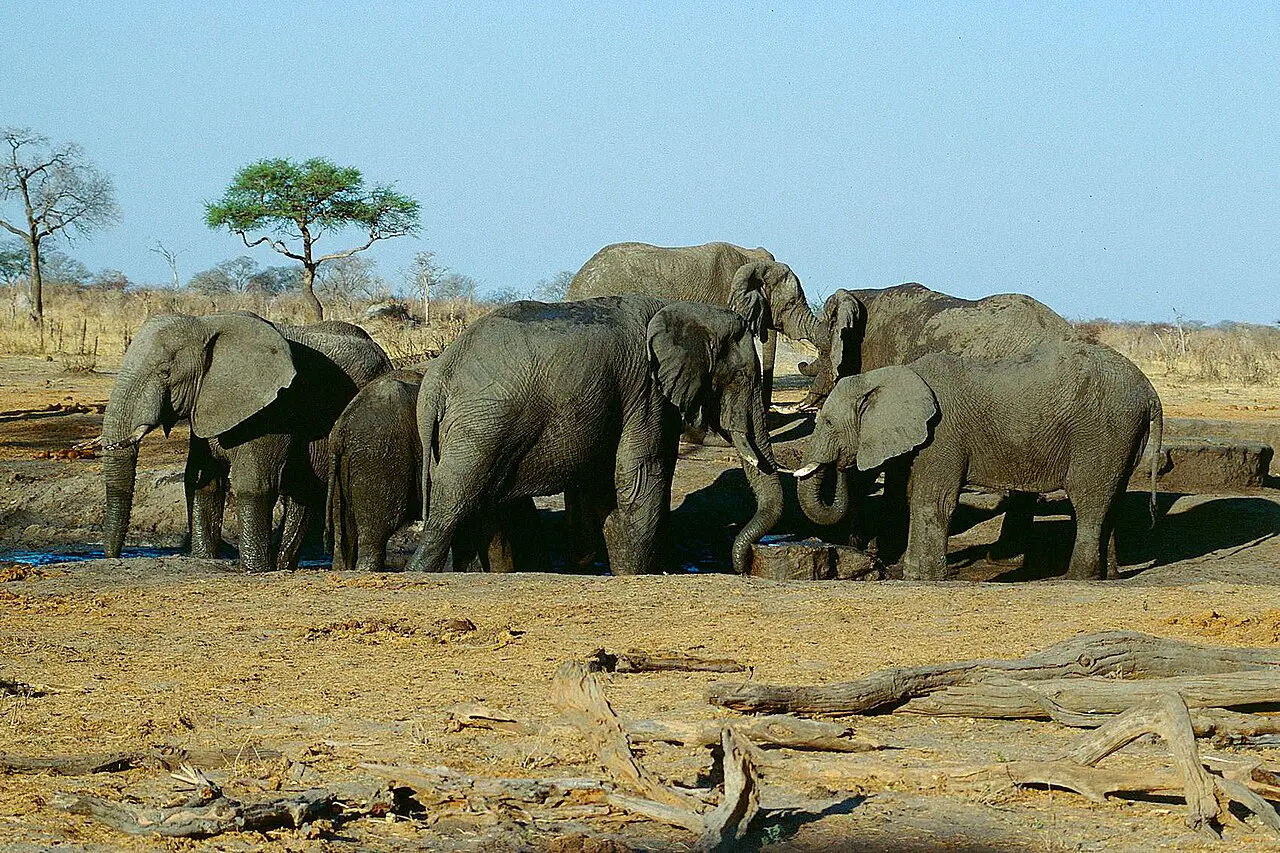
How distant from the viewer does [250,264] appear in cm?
8188

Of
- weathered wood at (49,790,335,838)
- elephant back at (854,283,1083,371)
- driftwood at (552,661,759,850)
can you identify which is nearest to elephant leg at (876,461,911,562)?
elephant back at (854,283,1083,371)

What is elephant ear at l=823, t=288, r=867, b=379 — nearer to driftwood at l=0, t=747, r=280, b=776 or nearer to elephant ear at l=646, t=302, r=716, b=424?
elephant ear at l=646, t=302, r=716, b=424

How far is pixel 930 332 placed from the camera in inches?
513

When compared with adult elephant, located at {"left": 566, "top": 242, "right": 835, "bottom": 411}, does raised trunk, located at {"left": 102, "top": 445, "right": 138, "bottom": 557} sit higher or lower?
lower

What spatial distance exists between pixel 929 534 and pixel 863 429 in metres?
0.87

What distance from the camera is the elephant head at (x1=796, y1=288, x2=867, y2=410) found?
535 inches

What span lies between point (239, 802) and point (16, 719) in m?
1.73

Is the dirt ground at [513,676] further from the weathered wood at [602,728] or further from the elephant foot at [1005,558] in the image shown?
the elephant foot at [1005,558]

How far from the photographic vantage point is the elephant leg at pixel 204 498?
1173 centimetres

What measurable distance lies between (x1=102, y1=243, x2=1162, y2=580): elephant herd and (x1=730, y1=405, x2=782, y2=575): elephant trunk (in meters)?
0.01

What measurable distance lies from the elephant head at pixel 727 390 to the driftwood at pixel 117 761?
5741 mm

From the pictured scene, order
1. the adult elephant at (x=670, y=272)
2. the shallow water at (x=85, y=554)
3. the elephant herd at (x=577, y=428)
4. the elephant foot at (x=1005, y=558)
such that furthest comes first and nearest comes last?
the adult elephant at (x=670, y=272)
the shallow water at (x=85, y=554)
the elephant foot at (x=1005, y=558)
the elephant herd at (x=577, y=428)

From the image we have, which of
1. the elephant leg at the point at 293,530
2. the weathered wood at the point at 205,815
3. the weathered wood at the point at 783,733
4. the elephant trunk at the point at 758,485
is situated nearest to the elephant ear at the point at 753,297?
the elephant trunk at the point at 758,485

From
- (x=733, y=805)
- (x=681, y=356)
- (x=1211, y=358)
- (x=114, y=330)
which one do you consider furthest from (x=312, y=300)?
(x=733, y=805)
